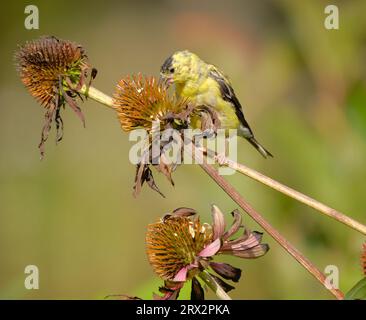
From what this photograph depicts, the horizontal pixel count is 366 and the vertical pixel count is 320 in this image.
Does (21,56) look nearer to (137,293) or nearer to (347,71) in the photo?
(137,293)

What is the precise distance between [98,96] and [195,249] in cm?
40

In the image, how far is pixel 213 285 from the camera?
4.48 ft

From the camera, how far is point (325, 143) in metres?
2.89

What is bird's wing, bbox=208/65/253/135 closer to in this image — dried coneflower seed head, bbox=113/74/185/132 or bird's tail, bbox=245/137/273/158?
bird's tail, bbox=245/137/273/158

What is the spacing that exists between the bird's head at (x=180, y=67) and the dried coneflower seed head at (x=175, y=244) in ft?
3.25

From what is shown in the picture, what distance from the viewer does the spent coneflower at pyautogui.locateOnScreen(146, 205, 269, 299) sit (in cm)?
137

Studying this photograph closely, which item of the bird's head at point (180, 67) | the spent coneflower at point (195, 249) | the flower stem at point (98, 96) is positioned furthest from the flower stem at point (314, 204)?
the bird's head at point (180, 67)

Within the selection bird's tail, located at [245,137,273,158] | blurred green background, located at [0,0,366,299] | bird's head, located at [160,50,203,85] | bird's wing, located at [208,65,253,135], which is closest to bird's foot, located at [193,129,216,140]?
blurred green background, located at [0,0,366,299]

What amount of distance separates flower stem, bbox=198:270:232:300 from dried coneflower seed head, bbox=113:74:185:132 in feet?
1.22

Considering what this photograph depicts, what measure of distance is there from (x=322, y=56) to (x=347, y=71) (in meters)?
0.15

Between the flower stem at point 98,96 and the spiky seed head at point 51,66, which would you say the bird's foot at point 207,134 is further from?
the spiky seed head at point 51,66

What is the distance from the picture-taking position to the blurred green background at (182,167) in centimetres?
275

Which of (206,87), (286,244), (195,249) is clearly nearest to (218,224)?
(195,249)

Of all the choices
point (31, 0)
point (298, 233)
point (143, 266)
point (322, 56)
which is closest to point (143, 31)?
point (31, 0)
